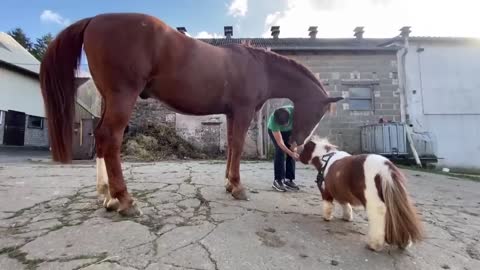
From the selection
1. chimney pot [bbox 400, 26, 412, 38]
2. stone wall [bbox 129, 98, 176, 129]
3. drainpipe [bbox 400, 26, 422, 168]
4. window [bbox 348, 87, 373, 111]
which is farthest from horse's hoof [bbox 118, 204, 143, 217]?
chimney pot [bbox 400, 26, 412, 38]

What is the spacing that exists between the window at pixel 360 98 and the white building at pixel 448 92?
2.94 metres

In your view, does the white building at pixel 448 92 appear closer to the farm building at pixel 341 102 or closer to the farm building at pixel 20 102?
the farm building at pixel 341 102

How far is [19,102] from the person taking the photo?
1584 cm

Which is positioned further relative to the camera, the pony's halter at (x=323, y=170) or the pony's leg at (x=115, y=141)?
the pony's halter at (x=323, y=170)

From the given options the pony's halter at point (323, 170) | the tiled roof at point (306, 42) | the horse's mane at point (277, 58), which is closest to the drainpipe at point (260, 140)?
the tiled roof at point (306, 42)

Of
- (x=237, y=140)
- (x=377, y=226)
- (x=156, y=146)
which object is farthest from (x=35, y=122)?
(x=377, y=226)

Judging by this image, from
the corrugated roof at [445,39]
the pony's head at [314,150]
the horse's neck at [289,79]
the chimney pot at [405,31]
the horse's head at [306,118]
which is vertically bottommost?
the pony's head at [314,150]

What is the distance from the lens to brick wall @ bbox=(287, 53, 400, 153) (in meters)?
10.1

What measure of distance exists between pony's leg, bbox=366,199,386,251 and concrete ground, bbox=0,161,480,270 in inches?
2.4

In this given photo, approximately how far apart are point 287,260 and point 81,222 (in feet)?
4.99

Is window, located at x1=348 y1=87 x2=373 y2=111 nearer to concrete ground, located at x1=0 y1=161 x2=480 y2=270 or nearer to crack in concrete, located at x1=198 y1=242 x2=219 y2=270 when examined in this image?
concrete ground, located at x1=0 y1=161 x2=480 y2=270

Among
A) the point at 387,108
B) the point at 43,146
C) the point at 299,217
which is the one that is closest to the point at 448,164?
the point at 387,108

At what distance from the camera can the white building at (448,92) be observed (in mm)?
12234

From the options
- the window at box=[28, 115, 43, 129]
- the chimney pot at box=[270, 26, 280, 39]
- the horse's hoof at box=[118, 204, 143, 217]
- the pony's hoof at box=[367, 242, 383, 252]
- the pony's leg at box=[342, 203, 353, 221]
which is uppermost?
the chimney pot at box=[270, 26, 280, 39]
